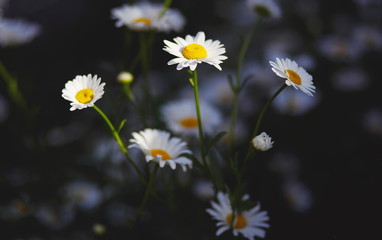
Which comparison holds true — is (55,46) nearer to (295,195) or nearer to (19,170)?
(19,170)

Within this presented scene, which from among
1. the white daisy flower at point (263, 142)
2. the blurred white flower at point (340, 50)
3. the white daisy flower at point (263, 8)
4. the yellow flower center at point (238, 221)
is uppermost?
the blurred white flower at point (340, 50)

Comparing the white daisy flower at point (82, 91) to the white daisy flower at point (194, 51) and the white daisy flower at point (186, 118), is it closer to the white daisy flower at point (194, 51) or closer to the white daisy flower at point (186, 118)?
the white daisy flower at point (194, 51)

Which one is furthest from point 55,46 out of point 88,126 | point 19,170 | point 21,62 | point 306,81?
point 306,81

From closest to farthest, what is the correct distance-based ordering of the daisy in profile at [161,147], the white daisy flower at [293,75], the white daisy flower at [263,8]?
the white daisy flower at [293,75], the daisy in profile at [161,147], the white daisy flower at [263,8]

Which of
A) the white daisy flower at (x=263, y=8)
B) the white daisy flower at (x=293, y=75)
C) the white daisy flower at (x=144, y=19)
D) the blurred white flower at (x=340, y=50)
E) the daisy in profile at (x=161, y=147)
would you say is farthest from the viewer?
the blurred white flower at (x=340, y=50)

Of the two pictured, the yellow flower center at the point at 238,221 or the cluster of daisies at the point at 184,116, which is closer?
the cluster of daisies at the point at 184,116

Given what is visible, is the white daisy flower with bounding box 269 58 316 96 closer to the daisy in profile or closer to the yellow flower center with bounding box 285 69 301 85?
the yellow flower center with bounding box 285 69 301 85

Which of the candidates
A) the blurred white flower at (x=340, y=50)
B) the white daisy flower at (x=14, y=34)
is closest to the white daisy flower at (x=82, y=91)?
the white daisy flower at (x=14, y=34)
